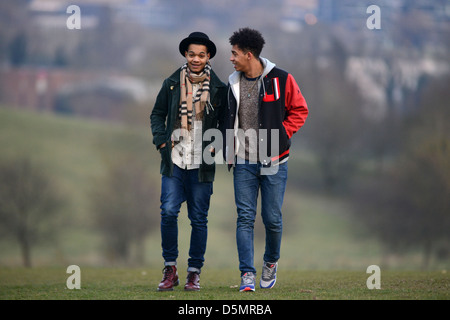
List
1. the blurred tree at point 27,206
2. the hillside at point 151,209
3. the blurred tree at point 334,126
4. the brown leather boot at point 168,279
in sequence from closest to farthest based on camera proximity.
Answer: the brown leather boot at point 168,279, the blurred tree at point 27,206, the hillside at point 151,209, the blurred tree at point 334,126

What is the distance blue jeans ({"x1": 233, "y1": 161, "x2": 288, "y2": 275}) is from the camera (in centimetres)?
700

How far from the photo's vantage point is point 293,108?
7.25m

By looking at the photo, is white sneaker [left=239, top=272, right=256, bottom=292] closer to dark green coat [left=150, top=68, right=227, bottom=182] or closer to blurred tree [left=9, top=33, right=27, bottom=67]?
dark green coat [left=150, top=68, right=227, bottom=182]

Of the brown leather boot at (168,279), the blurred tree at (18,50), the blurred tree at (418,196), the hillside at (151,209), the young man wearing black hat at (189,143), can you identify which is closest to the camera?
the brown leather boot at (168,279)

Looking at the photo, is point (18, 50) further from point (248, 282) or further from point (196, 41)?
point (248, 282)

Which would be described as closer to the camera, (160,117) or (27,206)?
(160,117)

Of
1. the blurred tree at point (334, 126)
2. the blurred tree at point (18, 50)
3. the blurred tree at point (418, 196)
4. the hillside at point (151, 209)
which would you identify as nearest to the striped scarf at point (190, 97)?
the hillside at point (151, 209)

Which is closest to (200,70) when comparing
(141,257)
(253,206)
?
(253,206)

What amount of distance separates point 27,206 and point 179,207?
39.2 meters

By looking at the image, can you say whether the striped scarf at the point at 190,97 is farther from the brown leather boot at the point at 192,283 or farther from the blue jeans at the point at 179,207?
the brown leather boot at the point at 192,283

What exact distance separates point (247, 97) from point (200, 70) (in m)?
0.64

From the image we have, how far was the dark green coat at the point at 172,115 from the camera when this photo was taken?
7215 millimetres

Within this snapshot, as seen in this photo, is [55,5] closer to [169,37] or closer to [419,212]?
[169,37]

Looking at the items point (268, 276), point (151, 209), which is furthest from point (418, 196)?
point (268, 276)
